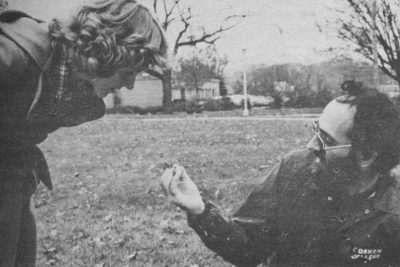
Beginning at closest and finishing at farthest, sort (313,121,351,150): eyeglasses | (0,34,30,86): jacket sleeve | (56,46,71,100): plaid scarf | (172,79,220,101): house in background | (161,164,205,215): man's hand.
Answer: (0,34,30,86): jacket sleeve < (56,46,71,100): plaid scarf < (161,164,205,215): man's hand < (313,121,351,150): eyeglasses < (172,79,220,101): house in background

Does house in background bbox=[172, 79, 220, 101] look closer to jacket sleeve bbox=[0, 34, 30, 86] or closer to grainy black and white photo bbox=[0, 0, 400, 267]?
grainy black and white photo bbox=[0, 0, 400, 267]

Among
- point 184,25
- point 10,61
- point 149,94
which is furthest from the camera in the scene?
point 149,94

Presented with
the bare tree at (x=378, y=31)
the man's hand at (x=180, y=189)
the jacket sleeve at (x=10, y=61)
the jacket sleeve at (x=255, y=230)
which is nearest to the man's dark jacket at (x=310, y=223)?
the jacket sleeve at (x=255, y=230)

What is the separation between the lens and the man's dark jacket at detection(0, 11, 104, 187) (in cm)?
104

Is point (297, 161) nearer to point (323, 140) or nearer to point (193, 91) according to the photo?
point (323, 140)

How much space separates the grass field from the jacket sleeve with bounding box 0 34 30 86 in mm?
1040

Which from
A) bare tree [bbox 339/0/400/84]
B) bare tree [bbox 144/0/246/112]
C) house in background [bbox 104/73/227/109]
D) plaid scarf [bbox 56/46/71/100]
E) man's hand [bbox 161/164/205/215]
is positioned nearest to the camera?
plaid scarf [bbox 56/46/71/100]

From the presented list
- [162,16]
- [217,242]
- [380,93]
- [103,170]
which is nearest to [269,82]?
[162,16]

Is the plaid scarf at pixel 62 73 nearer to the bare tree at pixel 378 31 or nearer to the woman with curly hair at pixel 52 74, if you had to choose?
the woman with curly hair at pixel 52 74

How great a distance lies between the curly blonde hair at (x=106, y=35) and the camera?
1.17m

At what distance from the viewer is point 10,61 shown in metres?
1.02

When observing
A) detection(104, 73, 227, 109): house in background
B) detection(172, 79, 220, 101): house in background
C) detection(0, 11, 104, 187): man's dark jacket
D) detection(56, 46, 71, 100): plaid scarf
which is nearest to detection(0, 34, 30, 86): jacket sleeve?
detection(0, 11, 104, 187): man's dark jacket

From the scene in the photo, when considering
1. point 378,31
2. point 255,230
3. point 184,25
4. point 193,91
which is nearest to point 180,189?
point 255,230

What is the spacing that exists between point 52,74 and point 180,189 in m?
0.41
